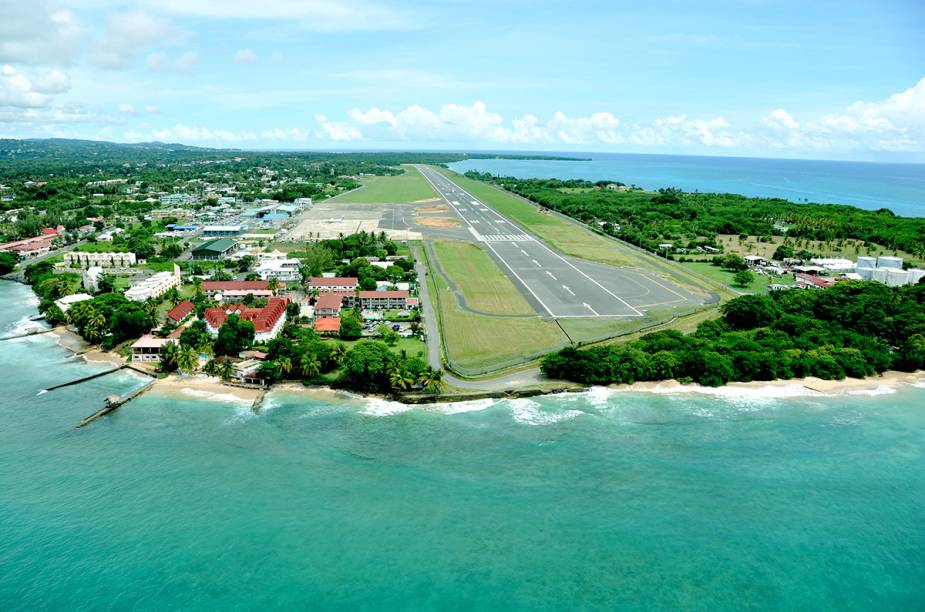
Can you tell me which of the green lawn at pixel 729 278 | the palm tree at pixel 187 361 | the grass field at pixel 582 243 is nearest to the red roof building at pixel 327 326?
the palm tree at pixel 187 361

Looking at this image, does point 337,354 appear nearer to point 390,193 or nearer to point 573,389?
point 573,389

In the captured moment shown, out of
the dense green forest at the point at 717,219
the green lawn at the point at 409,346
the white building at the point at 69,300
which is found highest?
the dense green forest at the point at 717,219

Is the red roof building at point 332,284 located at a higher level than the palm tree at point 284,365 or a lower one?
higher

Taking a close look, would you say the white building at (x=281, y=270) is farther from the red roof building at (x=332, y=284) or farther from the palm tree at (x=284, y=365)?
the palm tree at (x=284, y=365)

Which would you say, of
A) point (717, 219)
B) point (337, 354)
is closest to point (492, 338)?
point (337, 354)

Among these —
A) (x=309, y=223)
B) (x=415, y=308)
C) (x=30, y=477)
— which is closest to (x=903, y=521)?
(x=415, y=308)

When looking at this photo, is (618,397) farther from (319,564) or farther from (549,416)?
(319,564)

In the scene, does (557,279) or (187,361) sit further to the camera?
(557,279)
